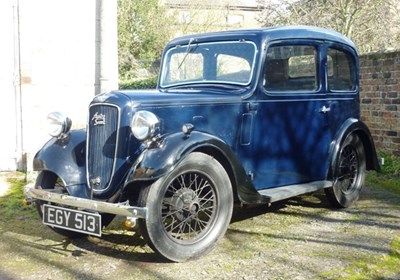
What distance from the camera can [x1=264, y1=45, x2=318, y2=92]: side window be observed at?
4516 millimetres

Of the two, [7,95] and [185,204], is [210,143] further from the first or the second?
[7,95]

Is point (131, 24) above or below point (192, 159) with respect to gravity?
above

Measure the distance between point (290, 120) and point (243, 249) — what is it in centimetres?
146

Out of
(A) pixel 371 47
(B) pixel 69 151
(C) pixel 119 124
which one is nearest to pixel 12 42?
(B) pixel 69 151

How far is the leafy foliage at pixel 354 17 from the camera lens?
14.5 metres

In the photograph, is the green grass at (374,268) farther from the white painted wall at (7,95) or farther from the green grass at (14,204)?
the white painted wall at (7,95)

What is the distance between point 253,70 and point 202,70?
0.61m

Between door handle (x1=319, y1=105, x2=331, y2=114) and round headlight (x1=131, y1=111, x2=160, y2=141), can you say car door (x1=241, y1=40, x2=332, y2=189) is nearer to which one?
door handle (x1=319, y1=105, x2=331, y2=114)

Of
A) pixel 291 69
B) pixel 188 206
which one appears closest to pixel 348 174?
pixel 291 69

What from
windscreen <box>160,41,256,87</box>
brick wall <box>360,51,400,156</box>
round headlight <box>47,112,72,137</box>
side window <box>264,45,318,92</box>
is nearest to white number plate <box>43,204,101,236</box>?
round headlight <box>47,112,72,137</box>

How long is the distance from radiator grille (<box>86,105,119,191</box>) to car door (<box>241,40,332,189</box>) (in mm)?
1236

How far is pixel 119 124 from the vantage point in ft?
12.1

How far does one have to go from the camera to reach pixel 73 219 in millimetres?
3484

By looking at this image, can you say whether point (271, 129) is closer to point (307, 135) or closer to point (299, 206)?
point (307, 135)
